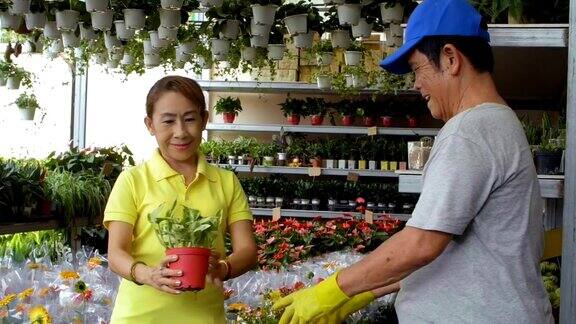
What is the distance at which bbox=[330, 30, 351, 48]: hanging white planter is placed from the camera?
6480mm

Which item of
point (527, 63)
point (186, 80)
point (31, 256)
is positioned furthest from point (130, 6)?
point (186, 80)

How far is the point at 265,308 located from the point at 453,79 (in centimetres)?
129

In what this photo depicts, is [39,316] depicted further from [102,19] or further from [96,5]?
[102,19]

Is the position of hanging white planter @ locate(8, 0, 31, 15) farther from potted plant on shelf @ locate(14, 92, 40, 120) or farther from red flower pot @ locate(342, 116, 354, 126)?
red flower pot @ locate(342, 116, 354, 126)

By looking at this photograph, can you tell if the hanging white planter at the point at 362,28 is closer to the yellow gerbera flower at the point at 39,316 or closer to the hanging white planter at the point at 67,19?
the hanging white planter at the point at 67,19

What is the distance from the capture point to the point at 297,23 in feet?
19.8

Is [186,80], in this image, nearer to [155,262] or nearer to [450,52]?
[155,262]

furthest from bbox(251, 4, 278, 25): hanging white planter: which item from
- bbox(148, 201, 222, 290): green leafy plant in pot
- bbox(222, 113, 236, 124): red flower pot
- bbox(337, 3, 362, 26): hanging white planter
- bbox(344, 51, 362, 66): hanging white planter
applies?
bbox(148, 201, 222, 290): green leafy plant in pot

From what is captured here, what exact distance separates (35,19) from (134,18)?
0.81 m

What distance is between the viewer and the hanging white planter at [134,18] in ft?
19.5

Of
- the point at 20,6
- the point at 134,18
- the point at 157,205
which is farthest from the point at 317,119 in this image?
the point at 157,205

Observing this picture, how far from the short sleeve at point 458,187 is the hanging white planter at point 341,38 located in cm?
514

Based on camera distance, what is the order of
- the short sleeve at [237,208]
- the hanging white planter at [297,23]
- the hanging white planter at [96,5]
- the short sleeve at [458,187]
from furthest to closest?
the hanging white planter at [297,23] → the hanging white planter at [96,5] → the short sleeve at [237,208] → the short sleeve at [458,187]

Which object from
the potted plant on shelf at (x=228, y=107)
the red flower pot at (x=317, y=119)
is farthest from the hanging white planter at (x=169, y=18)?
the red flower pot at (x=317, y=119)
